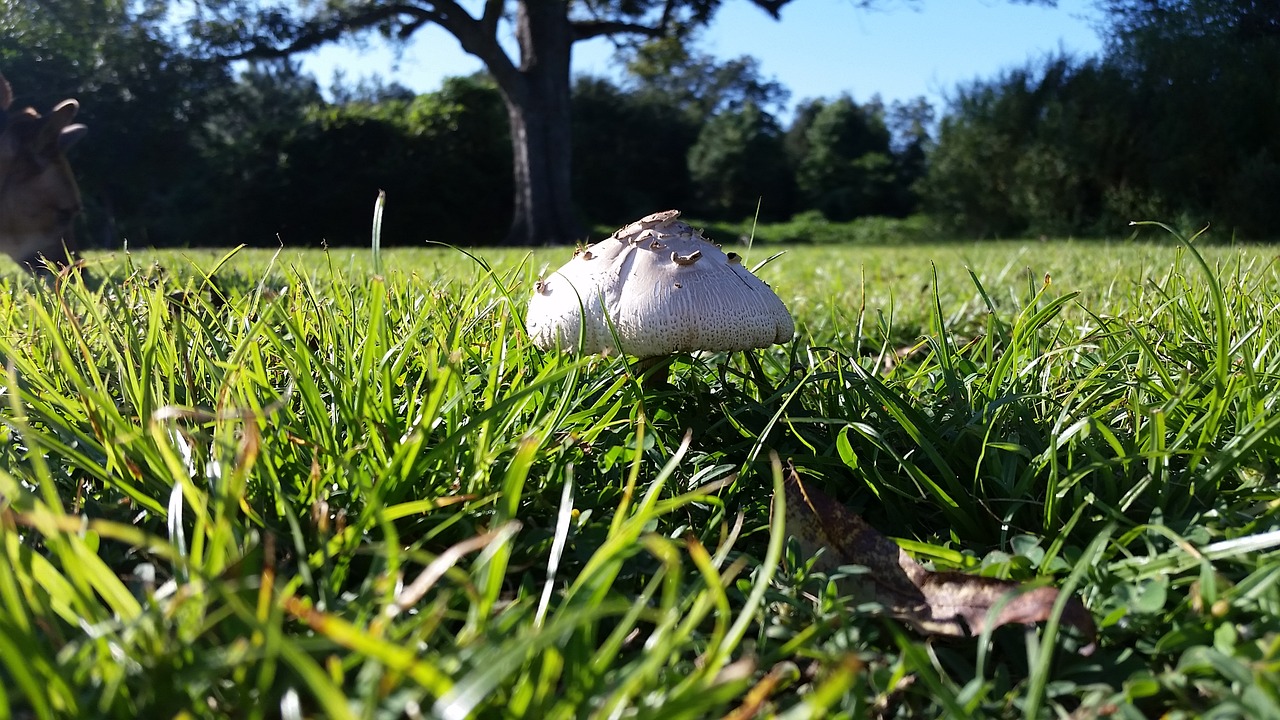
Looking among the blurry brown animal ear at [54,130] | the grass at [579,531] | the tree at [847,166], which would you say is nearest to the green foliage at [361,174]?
the blurry brown animal ear at [54,130]

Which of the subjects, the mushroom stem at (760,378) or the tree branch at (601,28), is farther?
the tree branch at (601,28)

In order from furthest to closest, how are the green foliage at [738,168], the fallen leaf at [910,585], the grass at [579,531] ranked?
the green foliage at [738,168], the fallen leaf at [910,585], the grass at [579,531]

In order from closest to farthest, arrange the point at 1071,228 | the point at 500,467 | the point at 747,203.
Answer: the point at 500,467 < the point at 1071,228 < the point at 747,203

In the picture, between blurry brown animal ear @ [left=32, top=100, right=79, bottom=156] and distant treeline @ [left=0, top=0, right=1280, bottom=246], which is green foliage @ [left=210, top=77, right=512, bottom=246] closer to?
distant treeline @ [left=0, top=0, right=1280, bottom=246]

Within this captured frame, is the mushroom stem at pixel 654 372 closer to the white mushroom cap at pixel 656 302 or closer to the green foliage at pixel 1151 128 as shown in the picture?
the white mushroom cap at pixel 656 302

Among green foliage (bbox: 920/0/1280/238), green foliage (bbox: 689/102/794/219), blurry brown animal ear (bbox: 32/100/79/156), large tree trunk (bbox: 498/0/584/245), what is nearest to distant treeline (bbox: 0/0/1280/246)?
green foliage (bbox: 920/0/1280/238)

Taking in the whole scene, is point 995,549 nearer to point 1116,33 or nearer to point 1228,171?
point 1228,171

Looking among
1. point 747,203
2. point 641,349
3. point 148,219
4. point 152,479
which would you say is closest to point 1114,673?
point 641,349
